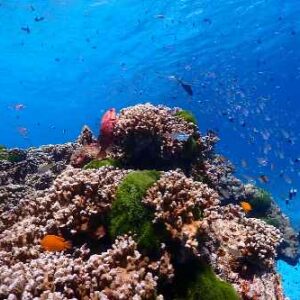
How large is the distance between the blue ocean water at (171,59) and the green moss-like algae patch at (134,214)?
49.5 feet

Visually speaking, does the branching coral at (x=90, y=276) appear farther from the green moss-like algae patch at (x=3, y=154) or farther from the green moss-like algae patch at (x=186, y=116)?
the green moss-like algae patch at (x=3, y=154)

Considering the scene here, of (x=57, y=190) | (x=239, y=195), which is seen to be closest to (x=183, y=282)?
(x=57, y=190)

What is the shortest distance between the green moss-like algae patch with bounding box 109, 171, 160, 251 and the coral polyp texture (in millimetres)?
13

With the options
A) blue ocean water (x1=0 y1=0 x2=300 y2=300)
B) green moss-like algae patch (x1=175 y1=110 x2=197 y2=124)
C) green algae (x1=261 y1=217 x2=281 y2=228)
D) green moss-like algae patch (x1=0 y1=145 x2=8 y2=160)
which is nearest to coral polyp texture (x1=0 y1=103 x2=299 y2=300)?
green moss-like algae patch (x1=175 y1=110 x2=197 y2=124)

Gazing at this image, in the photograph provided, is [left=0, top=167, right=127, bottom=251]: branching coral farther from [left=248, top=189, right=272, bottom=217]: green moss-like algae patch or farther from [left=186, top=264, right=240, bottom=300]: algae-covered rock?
[left=248, top=189, right=272, bottom=217]: green moss-like algae patch

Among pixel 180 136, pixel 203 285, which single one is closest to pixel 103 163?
pixel 180 136

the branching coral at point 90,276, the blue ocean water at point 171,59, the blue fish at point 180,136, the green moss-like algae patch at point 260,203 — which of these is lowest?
the branching coral at point 90,276

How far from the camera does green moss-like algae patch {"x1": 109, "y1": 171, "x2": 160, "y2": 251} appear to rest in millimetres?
4988

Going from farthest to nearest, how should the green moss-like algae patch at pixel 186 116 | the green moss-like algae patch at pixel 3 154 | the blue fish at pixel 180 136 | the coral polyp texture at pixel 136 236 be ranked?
the green moss-like algae patch at pixel 3 154, the green moss-like algae patch at pixel 186 116, the blue fish at pixel 180 136, the coral polyp texture at pixel 136 236

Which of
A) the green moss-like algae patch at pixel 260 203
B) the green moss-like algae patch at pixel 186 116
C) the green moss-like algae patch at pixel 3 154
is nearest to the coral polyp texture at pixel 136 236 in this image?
the green moss-like algae patch at pixel 186 116

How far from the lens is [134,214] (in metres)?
5.15

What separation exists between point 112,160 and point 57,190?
156 centimetres

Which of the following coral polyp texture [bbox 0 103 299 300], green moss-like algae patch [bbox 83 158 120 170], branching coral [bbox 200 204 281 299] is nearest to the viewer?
coral polyp texture [bbox 0 103 299 300]

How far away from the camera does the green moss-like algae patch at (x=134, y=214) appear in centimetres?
499
